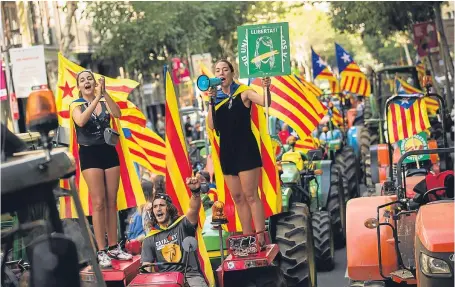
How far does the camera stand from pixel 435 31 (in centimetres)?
3288

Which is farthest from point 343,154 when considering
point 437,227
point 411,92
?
point 437,227

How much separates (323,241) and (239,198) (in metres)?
3.84


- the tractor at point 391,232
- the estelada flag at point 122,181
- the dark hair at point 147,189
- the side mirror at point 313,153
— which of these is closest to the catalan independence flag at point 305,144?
the side mirror at point 313,153

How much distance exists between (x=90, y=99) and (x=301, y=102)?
23.3ft

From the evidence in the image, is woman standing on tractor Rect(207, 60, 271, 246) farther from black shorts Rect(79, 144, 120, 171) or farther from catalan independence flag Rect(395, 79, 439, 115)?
catalan independence flag Rect(395, 79, 439, 115)

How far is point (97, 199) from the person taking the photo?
8.43 metres

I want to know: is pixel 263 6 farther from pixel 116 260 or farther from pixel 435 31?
pixel 116 260

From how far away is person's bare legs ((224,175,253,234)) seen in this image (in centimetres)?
906

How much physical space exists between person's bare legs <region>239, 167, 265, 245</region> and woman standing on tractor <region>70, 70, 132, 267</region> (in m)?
1.09

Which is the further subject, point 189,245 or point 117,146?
point 117,146

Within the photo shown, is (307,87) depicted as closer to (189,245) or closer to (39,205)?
(189,245)

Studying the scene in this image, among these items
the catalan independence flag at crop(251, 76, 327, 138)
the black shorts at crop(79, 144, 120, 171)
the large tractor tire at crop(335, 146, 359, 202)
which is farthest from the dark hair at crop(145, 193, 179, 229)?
the large tractor tire at crop(335, 146, 359, 202)

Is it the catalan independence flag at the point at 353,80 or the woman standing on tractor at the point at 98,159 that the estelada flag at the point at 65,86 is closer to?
the woman standing on tractor at the point at 98,159

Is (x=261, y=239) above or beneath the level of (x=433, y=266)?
beneath
